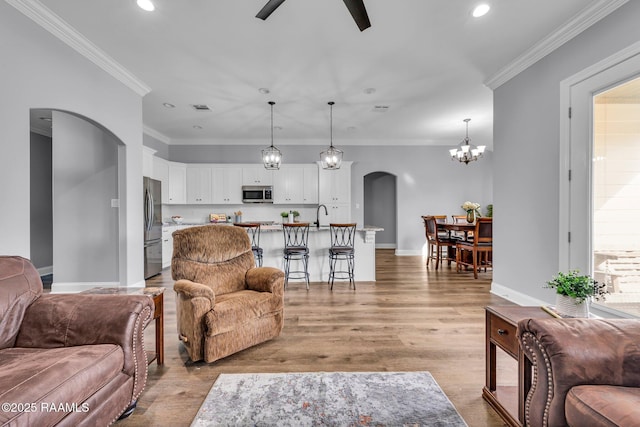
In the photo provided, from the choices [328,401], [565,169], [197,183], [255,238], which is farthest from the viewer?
[197,183]

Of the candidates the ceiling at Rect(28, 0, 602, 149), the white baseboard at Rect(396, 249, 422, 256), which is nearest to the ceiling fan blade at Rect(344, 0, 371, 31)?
the ceiling at Rect(28, 0, 602, 149)

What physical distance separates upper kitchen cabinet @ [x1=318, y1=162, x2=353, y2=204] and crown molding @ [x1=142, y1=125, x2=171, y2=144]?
379cm

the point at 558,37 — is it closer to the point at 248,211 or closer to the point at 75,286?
the point at 248,211

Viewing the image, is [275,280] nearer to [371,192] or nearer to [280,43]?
[280,43]

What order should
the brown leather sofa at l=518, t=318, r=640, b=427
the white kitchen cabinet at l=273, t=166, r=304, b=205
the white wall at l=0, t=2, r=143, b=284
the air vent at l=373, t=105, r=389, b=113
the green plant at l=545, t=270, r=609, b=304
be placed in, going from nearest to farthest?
the brown leather sofa at l=518, t=318, r=640, b=427 → the green plant at l=545, t=270, r=609, b=304 → the white wall at l=0, t=2, r=143, b=284 → the air vent at l=373, t=105, r=389, b=113 → the white kitchen cabinet at l=273, t=166, r=304, b=205

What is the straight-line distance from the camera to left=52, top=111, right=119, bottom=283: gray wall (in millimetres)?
4156

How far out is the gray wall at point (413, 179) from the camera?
24.8ft

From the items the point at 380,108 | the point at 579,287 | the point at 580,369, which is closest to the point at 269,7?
the point at 579,287

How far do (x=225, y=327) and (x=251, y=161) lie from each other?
18.9ft

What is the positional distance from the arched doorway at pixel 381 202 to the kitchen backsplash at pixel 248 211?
2.69 meters

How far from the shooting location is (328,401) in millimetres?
1751

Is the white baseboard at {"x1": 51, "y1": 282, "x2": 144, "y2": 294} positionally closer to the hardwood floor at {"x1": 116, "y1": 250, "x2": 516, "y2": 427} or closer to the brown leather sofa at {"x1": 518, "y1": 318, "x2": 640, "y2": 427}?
the hardwood floor at {"x1": 116, "y1": 250, "x2": 516, "y2": 427}

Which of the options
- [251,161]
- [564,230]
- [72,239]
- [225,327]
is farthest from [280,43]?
[251,161]

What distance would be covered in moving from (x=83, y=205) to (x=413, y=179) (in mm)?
6843
